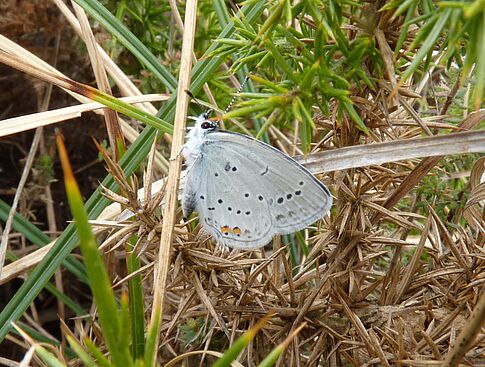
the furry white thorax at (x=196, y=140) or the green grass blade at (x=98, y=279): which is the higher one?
the green grass blade at (x=98, y=279)

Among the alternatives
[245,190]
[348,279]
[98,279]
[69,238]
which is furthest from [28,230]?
[98,279]

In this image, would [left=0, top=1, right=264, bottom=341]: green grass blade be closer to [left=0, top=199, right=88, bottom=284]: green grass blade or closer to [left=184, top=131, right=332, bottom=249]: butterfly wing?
[left=184, top=131, right=332, bottom=249]: butterfly wing

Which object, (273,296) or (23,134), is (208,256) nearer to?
(273,296)

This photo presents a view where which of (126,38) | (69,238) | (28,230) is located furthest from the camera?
(28,230)

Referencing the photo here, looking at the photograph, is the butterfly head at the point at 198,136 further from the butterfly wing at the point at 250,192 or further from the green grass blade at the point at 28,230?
the green grass blade at the point at 28,230

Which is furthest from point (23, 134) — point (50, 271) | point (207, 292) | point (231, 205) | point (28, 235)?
point (207, 292)

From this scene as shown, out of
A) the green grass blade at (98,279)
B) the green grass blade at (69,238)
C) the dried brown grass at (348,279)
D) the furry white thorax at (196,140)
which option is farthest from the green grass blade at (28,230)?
the green grass blade at (98,279)

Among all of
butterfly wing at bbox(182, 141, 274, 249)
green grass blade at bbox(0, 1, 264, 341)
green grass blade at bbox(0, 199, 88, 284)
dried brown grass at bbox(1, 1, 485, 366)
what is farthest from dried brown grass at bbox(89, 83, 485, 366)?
green grass blade at bbox(0, 199, 88, 284)

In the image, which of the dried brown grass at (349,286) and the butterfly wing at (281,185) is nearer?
the dried brown grass at (349,286)

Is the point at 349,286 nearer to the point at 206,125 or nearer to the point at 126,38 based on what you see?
the point at 206,125
